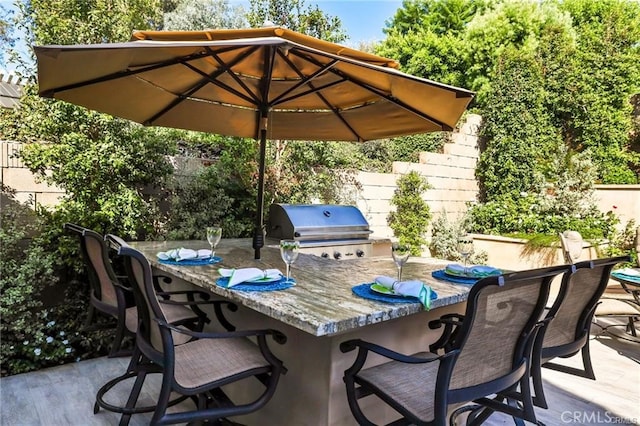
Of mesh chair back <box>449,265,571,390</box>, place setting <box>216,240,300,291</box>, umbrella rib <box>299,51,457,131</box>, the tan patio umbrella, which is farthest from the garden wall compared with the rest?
mesh chair back <box>449,265,571,390</box>

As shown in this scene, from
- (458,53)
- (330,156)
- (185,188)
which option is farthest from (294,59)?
(458,53)

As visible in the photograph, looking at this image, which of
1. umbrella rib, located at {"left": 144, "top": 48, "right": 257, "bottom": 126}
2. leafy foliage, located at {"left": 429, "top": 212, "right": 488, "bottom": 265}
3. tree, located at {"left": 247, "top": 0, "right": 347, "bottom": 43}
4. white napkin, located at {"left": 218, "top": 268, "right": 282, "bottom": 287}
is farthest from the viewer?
leafy foliage, located at {"left": 429, "top": 212, "right": 488, "bottom": 265}

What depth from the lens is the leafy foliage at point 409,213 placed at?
6035mm

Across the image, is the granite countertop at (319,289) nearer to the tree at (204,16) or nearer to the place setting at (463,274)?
the place setting at (463,274)

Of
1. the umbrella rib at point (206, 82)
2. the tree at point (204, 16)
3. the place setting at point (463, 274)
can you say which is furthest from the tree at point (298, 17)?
the tree at point (204, 16)

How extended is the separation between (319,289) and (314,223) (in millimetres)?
1933

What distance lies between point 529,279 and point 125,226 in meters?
3.01

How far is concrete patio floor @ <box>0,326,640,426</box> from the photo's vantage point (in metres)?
2.36

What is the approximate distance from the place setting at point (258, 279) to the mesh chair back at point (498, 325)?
0.76 m

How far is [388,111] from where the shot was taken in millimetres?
3098

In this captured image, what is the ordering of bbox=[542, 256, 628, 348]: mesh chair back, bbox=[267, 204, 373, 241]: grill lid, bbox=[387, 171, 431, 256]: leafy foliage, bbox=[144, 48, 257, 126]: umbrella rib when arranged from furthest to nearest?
bbox=[387, 171, 431, 256]: leafy foliage
bbox=[267, 204, 373, 241]: grill lid
bbox=[144, 48, 257, 126]: umbrella rib
bbox=[542, 256, 628, 348]: mesh chair back

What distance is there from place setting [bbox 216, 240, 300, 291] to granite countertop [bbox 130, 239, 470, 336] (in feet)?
0.12

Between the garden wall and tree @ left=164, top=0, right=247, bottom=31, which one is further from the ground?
tree @ left=164, top=0, right=247, bottom=31

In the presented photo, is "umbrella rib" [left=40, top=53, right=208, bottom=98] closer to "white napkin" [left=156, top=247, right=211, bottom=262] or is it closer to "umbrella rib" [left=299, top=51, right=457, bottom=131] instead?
"umbrella rib" [left=299, top=51, right=457, bottom=131]
